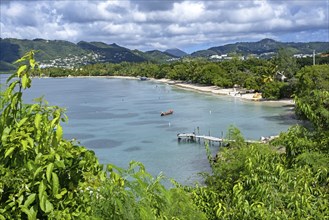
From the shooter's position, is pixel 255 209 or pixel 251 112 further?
pixel 251 112

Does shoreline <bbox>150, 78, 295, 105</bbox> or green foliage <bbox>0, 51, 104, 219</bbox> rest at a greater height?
green foliage <bbox>0, 51, 104, 219</bbox>

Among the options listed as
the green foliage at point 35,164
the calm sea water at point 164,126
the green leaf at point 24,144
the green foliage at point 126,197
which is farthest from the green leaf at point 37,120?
the calm sea water at point 164,126

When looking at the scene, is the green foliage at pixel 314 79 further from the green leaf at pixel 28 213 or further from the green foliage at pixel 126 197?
the green leaf at pixel 28 213

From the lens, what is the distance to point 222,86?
91.1 meters

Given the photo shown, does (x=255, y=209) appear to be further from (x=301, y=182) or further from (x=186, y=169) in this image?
(x=186, y=169)

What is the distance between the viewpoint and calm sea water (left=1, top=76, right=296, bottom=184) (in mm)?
33812

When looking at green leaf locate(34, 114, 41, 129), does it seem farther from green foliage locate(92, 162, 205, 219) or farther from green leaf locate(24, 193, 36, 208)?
green foliage locate(92, 162, 205, 219)

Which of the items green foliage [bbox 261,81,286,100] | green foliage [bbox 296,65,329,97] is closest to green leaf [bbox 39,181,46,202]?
green foliage [bbox 296,65,329,97]

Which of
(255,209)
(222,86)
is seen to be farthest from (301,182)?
(222,86)

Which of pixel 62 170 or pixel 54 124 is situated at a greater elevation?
pixel 54 124

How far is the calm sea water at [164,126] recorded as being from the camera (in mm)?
33812

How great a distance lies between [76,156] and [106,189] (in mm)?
323

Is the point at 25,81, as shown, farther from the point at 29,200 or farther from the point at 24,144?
the point at 29,200

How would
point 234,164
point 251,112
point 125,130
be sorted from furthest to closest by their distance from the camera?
1. point 251,112
2. point 125,130
3. point 234,164
